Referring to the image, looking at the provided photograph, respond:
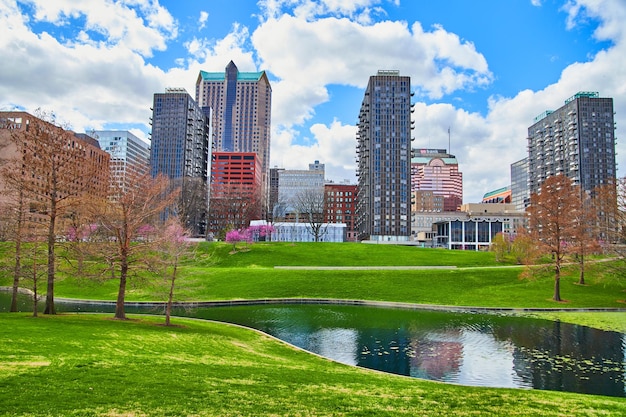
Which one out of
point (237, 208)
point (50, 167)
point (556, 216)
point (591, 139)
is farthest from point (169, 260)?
point (591, 139)

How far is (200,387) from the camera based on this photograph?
1389 cm

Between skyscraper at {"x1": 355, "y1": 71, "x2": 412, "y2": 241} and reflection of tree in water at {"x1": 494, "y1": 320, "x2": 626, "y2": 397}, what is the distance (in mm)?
116887

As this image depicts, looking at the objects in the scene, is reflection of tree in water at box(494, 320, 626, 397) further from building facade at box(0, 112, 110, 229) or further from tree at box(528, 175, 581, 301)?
building facade at box(0, 112, 110, 229)

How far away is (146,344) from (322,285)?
34351mm

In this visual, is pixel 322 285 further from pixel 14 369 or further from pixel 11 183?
pixel 14 369

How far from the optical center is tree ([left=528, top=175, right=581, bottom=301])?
4900 cm

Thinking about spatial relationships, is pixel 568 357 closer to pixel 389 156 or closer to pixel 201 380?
pixel 201 380

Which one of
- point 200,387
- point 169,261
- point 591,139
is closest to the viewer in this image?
point 200,387

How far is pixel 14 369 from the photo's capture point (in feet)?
45.1

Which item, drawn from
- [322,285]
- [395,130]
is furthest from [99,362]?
[395,130]

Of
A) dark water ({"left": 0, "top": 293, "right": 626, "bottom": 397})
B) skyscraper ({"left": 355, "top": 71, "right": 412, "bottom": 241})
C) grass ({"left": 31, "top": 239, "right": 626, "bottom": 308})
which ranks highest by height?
skyscraper ({"left": 355, "top": 71, "right": 412, "bottom": 241})

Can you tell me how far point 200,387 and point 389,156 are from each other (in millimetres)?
145368

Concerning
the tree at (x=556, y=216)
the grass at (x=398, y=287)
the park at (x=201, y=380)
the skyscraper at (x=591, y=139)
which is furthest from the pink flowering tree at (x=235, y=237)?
the skyscraper at (x=591, y=139)

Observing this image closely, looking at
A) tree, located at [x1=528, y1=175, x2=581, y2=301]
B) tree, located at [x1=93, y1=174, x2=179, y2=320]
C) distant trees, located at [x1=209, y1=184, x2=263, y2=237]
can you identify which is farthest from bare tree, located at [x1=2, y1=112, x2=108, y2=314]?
distant trees, located at [x1=209, y1=184, x2=263, y2=237]
